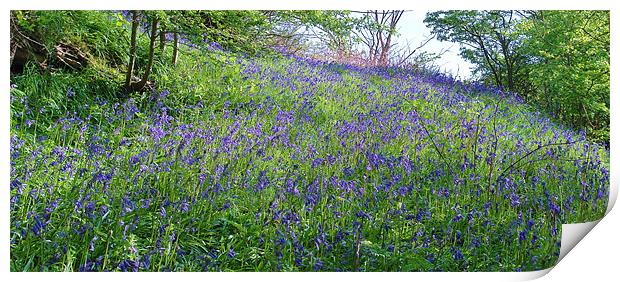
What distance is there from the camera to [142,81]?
10.2 feet

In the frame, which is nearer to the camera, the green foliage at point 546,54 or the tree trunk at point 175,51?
the green foliage at point 546,54

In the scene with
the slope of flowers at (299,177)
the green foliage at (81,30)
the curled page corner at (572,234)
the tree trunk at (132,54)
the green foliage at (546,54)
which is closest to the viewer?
the slope of flowers at (299,177)

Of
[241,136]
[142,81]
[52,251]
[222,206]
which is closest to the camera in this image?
[52,251]

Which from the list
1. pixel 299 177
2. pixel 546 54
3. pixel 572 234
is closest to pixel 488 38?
pixel 546 54

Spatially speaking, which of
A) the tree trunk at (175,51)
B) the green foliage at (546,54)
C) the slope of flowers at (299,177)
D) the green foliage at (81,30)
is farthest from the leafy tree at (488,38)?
the green foliage at (81,30)

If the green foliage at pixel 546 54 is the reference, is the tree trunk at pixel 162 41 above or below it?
below

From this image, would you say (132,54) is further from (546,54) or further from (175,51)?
(546,54)

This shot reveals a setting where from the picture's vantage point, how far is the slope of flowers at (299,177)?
2279mm

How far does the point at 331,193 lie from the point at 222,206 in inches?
19.8

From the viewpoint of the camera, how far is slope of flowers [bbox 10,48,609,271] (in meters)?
2.28

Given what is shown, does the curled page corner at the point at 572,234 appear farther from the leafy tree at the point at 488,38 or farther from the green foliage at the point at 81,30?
the green foliage at the point at 81,30

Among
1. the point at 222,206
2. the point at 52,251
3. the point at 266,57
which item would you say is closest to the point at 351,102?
the point at 266,57
